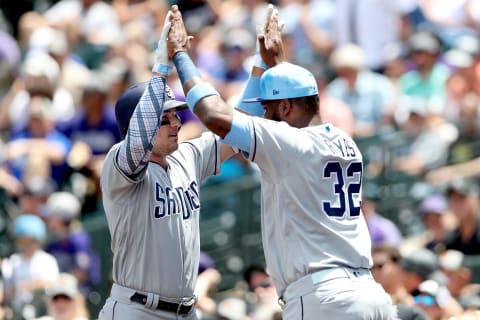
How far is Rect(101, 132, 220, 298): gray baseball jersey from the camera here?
19.5 feet

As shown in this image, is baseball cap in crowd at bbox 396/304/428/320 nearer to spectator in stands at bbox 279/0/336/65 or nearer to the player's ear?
the player's ear

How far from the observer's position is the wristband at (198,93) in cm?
552

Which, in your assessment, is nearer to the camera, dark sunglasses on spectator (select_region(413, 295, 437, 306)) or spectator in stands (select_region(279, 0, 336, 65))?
dark sunglasses on spectator (select_region(413, 295, 437, 306))

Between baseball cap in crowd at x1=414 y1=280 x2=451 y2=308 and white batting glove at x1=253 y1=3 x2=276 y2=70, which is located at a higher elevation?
white batting glove at x1=253 y1=3 x2=276 y2=70

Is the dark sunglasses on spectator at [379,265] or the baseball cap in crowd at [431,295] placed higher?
the dark sunglasses on spectator at [379,265]

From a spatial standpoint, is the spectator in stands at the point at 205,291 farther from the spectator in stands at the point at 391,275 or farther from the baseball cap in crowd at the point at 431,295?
the baseball cap in crowd at the point at 431,295

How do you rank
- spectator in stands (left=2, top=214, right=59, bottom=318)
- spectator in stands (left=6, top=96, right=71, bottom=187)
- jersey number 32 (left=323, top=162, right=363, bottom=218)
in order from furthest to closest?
spectator in stands (left=6, top=96, right=71, bottom=187) → spectator in stands (left=2, top=214, right=59, bottom=318) → jersey number 32 (left=323, top=162, right=363, bottom=218)

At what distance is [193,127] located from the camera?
Answer: 10688 mm

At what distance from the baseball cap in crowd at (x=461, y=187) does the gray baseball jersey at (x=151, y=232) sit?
447 cm

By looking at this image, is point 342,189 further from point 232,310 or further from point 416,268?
point 416,268

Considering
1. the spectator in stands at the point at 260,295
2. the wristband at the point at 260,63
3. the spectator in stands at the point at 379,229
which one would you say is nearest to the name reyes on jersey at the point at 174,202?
the wristband at the point at 260,63

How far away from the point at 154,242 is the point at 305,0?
7.23 metres

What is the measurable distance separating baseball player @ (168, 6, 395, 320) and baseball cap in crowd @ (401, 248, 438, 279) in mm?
2877

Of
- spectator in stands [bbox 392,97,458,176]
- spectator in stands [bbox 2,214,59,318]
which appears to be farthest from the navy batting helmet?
spectator in stands [bbox 392,97,458,176]
